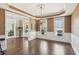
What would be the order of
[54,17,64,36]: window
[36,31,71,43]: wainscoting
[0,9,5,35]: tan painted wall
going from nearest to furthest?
[0,9,5,35]: tan painted wall, [36,31,71,43]: wainscoting, [54,17,64,36]: window

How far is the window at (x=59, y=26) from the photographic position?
24.3 feet

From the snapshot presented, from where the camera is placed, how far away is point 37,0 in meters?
1.08

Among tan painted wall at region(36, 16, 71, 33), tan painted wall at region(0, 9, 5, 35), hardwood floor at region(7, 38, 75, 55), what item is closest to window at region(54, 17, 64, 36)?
tan painted wall at region(36, 16, 71, 33)

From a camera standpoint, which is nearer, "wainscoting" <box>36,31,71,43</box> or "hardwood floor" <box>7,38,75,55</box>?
"hardwood floor" <box>7,38,75,55</box>

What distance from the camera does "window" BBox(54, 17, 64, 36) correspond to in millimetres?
7405

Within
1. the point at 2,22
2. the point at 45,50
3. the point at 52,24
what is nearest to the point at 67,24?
the point at 52,24

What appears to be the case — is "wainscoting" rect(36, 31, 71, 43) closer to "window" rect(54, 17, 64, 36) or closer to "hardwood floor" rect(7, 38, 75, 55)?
"window" rect(54, 17, 64, 36)

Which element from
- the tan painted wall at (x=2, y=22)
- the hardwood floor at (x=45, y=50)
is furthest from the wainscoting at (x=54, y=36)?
the tan painted wall at (x=2, y=22)

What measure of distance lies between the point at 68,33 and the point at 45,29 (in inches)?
99.0

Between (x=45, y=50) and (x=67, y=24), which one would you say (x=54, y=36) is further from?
(x=45, y=50)

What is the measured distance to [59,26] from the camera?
7.63 meters

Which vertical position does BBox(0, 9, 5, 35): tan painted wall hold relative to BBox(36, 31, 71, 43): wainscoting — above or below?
above

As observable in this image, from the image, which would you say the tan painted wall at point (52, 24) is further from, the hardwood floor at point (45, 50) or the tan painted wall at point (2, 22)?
the tan painted wall at point (2, 22)
